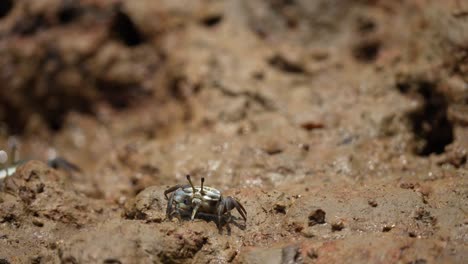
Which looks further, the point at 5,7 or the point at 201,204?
the point at 5,7

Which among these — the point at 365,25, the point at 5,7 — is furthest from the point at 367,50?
the point at 5,7

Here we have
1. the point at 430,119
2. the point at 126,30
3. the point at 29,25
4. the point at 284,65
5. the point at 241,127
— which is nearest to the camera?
the point at 430,119

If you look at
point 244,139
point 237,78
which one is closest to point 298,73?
point 237,78

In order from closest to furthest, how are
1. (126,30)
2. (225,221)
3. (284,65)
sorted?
(225,221), (284,65), (126,30)

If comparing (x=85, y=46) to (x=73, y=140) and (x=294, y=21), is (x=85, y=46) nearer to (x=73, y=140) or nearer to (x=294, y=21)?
(x=73, y=140)

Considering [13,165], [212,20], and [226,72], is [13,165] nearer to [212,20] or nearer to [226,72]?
[226,72]

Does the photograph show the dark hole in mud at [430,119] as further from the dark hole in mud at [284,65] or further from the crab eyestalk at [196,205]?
the crab eyestalk at [196,205]
